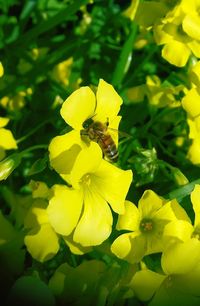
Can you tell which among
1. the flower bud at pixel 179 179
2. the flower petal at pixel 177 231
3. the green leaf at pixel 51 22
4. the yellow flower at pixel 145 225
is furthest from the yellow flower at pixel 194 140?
the green leaf at pixel 51 22

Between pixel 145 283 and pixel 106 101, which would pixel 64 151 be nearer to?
pixel 106 101

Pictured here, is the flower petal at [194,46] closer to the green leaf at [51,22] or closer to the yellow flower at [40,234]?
the green leaf at [51,22]

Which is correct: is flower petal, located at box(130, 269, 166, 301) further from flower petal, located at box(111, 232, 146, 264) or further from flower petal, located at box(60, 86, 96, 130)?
flower petal, located at box(60, 86, 96, 130)

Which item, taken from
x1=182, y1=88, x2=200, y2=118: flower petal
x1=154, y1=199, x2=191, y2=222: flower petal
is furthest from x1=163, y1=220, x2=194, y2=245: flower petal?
x1=182, y1=88, x2=200, y2=118: flower petal

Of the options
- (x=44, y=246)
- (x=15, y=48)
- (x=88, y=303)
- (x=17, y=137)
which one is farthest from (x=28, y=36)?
(x=88, y=303)

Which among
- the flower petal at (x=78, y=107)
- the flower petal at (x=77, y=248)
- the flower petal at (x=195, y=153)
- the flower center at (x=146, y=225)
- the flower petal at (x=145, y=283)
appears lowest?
the flower petal at (x=195, y=153)

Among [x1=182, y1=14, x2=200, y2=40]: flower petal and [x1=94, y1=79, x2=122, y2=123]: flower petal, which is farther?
[x1=182, y1=14, x2=200, y2=40]: flower petal

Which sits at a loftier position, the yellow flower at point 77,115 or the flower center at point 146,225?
the yellow flower at point 77,115

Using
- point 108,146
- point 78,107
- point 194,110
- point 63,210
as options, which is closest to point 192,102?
point 194,110
